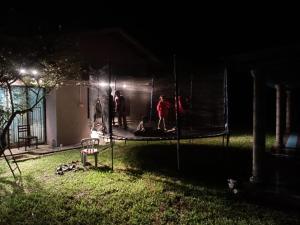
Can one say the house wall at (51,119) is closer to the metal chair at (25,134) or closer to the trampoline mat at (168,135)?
the metal chair at (25,134)

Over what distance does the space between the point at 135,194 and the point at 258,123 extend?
Answer: 3.64 meters

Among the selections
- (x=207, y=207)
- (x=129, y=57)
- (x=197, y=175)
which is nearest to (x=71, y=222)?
(x=207, y=207)

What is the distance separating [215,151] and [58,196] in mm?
8037

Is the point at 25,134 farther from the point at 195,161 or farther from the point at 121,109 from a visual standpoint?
the point at 195,161

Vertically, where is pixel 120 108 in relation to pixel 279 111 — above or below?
above

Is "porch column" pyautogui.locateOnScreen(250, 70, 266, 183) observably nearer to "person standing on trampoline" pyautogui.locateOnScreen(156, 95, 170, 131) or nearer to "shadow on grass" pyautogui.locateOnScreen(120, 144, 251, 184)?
"shadow on grass" pyautogui.locateOnScreen(120, 144, 251, 184)

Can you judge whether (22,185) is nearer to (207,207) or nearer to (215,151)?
(207,207)

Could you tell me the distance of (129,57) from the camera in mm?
19609

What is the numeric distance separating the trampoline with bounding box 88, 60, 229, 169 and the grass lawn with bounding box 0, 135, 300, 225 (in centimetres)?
101

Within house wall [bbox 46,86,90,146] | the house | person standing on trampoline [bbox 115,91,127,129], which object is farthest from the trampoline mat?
house wall [bbox 46,86,90,146]

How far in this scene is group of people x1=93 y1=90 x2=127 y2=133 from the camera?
11.2 meters

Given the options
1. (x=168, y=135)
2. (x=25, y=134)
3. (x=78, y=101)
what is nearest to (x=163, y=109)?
(x=168, y=135)

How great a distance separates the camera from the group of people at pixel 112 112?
1120 cm

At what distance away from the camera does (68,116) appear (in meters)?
15.1
